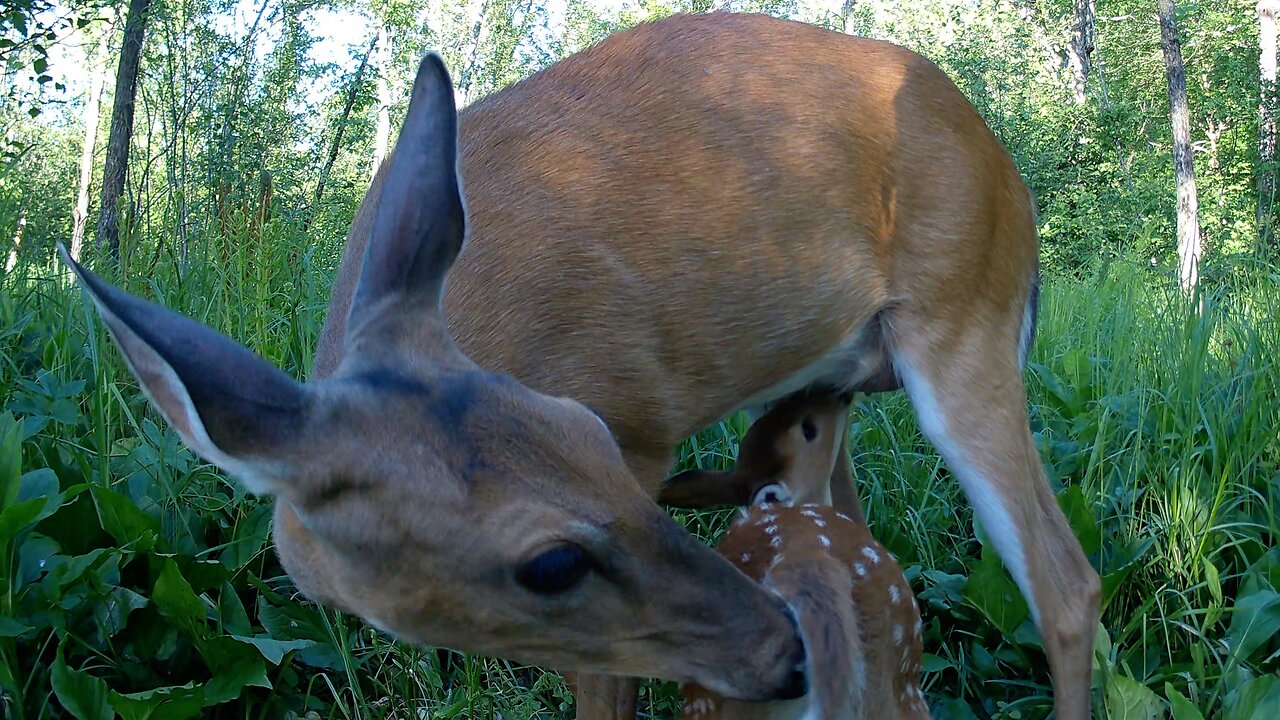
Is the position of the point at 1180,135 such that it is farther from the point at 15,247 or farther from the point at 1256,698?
the point at 15,247

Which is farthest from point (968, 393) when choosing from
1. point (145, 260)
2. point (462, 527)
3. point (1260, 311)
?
point (145, 260)

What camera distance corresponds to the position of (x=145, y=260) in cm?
467

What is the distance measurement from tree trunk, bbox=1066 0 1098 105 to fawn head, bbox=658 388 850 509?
28.2m

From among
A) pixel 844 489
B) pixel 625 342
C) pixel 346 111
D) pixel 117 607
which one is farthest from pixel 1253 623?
pixel 346 111

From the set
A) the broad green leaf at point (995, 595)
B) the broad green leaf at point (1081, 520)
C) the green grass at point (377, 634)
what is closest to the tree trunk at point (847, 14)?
the green grass at point (377, 634)

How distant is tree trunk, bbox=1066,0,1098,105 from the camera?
2902cm

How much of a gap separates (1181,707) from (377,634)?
86.9 inches

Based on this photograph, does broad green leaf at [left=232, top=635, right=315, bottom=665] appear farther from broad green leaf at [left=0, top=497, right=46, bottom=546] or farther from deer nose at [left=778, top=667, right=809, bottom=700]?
deer nose at [left=778, top=667, right=809, bottom=700]

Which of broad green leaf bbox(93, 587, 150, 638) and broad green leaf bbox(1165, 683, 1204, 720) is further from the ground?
broad green leaf bbox(93, 587, 150, 638)

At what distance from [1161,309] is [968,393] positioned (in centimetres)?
260

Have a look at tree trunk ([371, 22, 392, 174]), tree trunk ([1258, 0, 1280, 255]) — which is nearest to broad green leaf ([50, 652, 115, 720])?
tree trunk ([1258, 0, 1280, 255])

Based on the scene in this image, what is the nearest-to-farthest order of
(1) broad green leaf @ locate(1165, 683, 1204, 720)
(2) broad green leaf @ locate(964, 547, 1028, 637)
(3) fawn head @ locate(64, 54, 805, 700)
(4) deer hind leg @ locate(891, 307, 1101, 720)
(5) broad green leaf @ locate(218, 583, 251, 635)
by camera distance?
(3) fawn head @ locate(64, 54, 805, 700)
(1) broad green leaf @ locate(1165, 683, 1204, 720)
(5) broad green leaf @ locate(218, 583, 251, 635)
(4) deer hind leg @ locate(891, 307, 1101, 720)
(2) broad green leaf @ locate(964, 547, 1028, 637)

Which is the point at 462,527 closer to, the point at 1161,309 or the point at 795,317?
the point at 795,317

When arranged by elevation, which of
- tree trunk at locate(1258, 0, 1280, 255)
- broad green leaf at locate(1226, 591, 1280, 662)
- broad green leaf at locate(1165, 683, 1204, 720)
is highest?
tree trunk at locate(1258, 0, 1280, 255)
